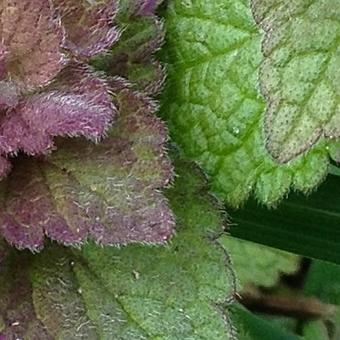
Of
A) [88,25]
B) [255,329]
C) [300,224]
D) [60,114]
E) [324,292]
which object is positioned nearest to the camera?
[60,114]

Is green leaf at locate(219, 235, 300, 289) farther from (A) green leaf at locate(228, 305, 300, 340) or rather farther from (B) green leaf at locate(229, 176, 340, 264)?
(B) green leaf at locate(229, 176, 340, 264)

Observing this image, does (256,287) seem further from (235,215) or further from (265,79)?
(265,79)

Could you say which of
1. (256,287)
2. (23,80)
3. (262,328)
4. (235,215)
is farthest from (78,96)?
(256,287)

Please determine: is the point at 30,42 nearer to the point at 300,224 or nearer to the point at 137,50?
the point at 137,50

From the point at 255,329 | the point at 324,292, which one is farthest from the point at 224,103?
the point at 324,292

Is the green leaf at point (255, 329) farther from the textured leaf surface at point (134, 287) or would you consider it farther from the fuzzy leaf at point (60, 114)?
the fuzzy leaf at point (60, 114)
